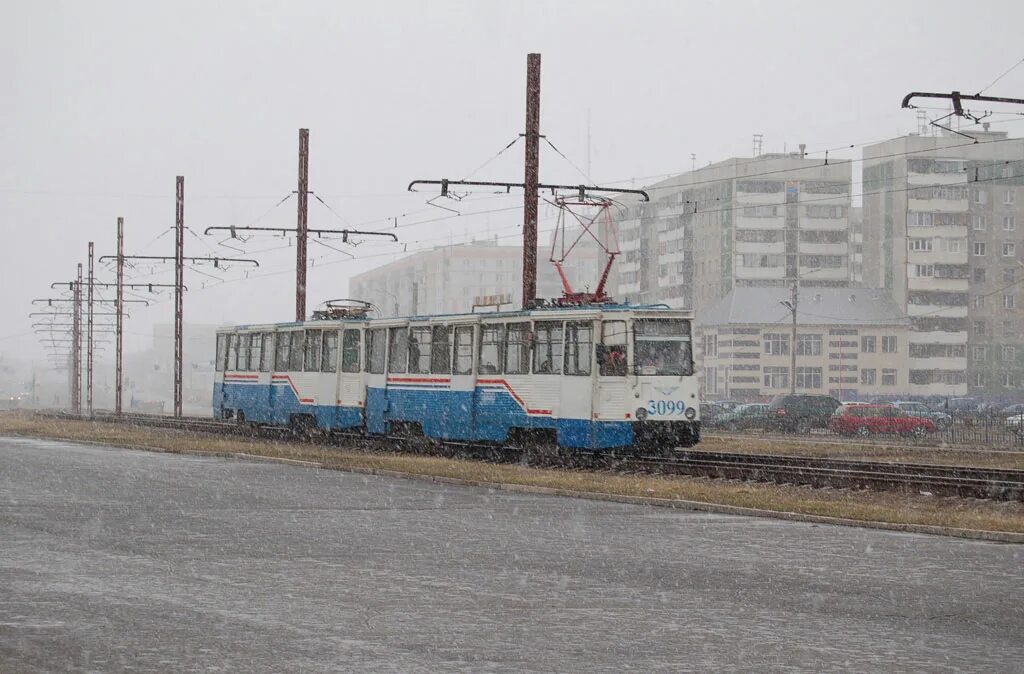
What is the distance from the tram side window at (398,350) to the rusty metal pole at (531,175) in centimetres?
349

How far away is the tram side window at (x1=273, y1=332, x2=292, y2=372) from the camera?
4231 cm

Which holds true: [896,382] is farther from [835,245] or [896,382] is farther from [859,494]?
[859,494]

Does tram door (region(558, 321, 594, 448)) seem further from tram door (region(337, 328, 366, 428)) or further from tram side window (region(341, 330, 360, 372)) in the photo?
tram side window (region(341, 330, 360, 372))

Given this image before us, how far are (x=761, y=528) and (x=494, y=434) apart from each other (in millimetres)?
14200

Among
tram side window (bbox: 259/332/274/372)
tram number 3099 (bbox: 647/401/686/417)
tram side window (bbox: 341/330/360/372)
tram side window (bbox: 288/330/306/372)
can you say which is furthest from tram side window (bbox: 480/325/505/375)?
tram side window (bbox: 259/332/274/372)

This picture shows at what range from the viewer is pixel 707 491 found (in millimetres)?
22406

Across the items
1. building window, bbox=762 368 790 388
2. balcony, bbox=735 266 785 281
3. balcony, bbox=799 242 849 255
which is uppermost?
balcony, bbox=799 242 849 255

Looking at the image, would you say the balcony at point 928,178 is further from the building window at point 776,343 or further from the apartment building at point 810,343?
the building window at point 776,343

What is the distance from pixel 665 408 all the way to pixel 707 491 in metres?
7.00

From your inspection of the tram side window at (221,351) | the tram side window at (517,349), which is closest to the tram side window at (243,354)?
the tram side window at (221,351)

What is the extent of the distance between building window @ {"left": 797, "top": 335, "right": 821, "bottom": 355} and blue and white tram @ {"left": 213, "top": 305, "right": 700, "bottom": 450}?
81.2 meters

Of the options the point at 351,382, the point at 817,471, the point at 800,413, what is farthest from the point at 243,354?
the point at 800,413

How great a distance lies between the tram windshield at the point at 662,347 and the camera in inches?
1154

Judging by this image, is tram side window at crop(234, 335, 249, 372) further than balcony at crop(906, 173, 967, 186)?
No
